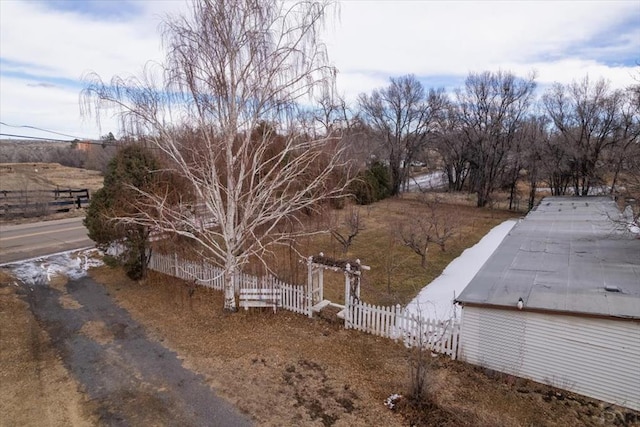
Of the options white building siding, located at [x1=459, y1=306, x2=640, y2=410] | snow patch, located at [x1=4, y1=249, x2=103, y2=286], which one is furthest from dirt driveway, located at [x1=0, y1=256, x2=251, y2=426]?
white building siding, located at [x1=459, y1=306, x2=640, y2=410]

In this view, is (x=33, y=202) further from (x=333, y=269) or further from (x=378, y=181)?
(x=378, y=181)

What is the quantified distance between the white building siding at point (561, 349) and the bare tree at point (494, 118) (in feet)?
85.0

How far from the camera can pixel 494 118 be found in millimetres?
30219

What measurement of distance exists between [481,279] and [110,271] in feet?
37.2

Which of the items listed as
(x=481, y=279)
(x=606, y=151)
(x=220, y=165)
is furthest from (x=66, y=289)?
(x=606, y=151)

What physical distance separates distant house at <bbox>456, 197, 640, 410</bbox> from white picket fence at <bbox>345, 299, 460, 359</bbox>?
0.26 metres

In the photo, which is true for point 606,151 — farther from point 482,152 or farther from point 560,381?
point 560,381

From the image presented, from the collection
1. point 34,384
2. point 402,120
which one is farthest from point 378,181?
point 34,384

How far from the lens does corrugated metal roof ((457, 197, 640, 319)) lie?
243 inches

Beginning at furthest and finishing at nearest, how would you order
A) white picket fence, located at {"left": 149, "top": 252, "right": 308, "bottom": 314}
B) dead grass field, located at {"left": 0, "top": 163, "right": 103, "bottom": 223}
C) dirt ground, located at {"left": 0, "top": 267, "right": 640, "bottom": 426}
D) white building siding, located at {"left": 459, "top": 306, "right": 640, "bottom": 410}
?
dead grass field, located at {"left": 0, "top": 163, "right": 103, "bottom": 223}
white picket fence, located at {"left": 149, "top": 252, "right": 308, "bottom": 314}
white building siding, located at {"left": 459, "top": 306, "right": 640, "bottom": 410}
dirt ground, located at {"left": 0, "top": 267, "right": 640, "bottom": 426}

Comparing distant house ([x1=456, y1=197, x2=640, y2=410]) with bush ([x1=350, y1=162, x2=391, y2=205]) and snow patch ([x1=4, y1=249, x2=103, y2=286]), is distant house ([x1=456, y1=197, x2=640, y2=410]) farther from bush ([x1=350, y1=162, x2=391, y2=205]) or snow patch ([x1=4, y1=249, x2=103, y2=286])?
bush ([x1=350, y1=162, x2=391, y2=205])

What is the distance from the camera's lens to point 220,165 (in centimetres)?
942

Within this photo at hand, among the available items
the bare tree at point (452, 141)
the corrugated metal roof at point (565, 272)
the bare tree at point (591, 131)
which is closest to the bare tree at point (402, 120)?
the bare tree at point (452, 141)

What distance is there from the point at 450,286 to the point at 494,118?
23389 mm
